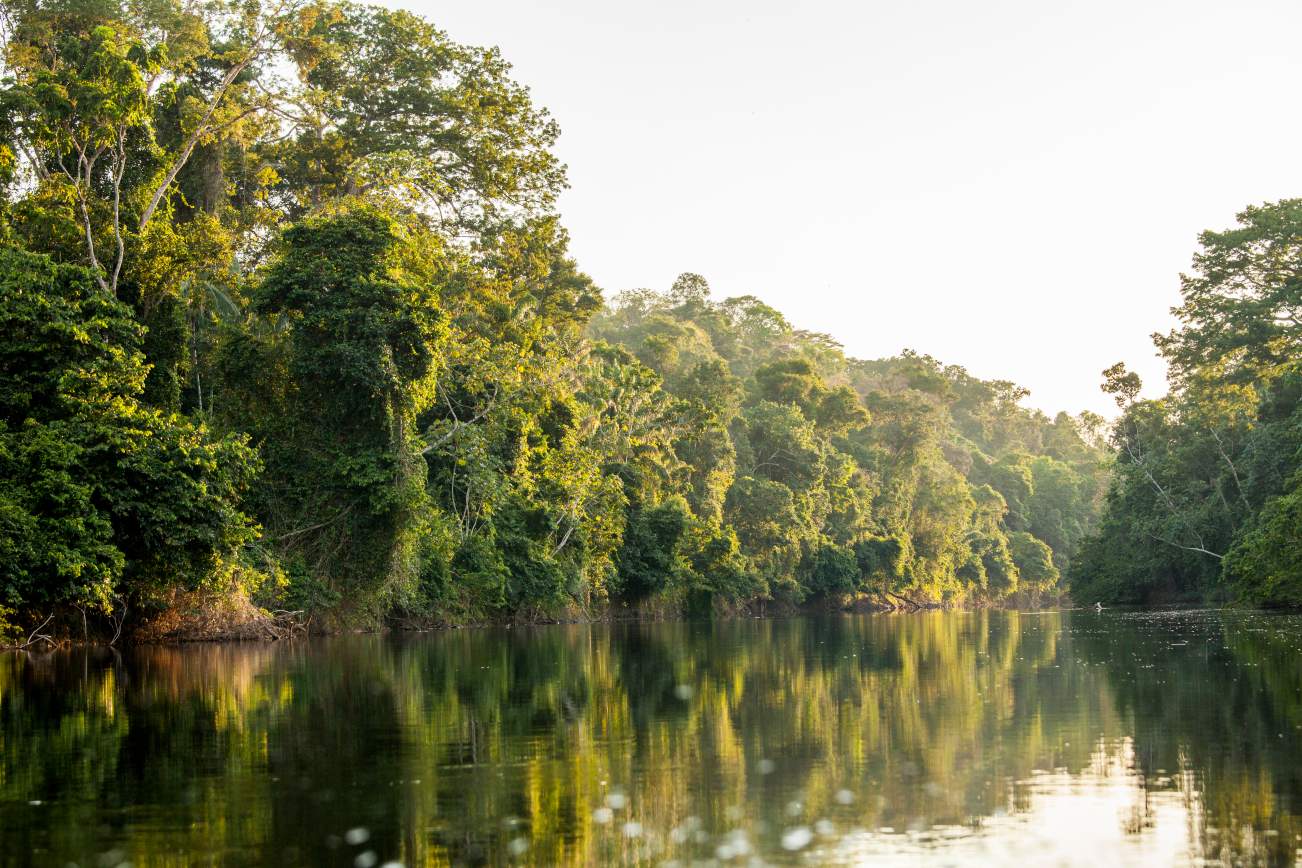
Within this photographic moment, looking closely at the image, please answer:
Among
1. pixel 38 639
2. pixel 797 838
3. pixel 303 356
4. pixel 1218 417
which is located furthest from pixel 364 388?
pixel 1218 417

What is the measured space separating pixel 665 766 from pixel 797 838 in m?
2.49

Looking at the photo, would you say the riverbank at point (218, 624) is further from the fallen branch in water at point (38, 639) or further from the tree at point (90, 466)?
the tree at point (90, 466)

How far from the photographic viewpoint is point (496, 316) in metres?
44.2

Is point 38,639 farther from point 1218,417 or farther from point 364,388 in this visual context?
point 1218,417

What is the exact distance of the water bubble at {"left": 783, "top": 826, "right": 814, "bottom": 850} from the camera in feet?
21.0

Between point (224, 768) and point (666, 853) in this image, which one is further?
point (224, 768)

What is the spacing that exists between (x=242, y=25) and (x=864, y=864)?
37.1 m

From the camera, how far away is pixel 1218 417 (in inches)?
2085

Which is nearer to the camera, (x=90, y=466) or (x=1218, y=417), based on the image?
(x=90, y=466)

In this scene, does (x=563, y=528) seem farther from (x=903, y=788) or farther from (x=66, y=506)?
(x=903, y=788)

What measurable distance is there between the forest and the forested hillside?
0.32 feet

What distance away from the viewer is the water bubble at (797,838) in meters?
6.39

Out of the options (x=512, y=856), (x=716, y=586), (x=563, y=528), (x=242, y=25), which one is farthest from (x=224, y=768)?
(x=716, y=586)

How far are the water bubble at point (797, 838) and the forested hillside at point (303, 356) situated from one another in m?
18.5
